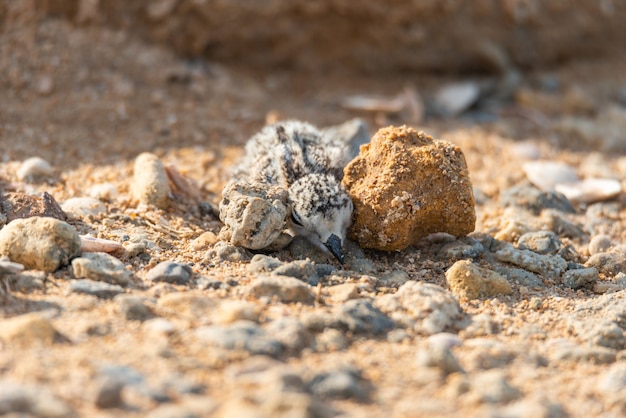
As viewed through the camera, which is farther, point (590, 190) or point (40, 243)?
point (590, 190)

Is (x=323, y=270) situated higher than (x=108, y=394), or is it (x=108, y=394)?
(x=323, y=270)

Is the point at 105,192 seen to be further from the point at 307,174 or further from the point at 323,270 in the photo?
the point at 323,270

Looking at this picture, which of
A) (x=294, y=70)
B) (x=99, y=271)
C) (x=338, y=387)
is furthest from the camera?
(x=294, y=70)

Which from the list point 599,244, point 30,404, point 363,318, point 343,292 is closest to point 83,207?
point 343,292

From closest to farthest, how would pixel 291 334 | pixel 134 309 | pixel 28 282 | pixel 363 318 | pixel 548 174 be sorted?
pixel 291 334 → pixel 134 309 → pixel 363 318 → pixel 28 282 → pixel 548 174

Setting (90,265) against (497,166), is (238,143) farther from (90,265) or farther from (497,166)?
(90,265)

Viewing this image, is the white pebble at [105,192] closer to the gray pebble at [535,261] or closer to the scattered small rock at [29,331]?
the scattered small rock at [29,331]
